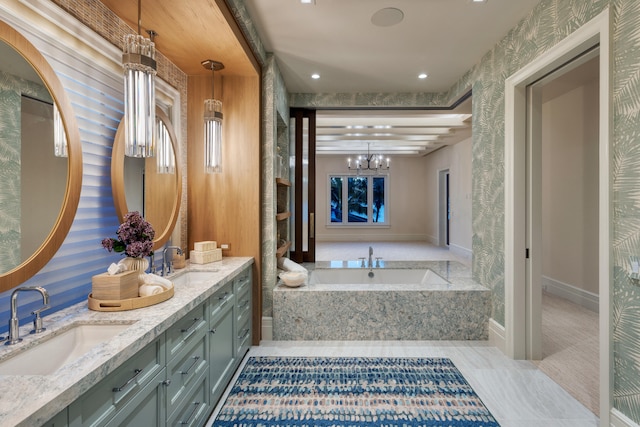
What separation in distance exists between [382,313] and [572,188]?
3292 millimetres

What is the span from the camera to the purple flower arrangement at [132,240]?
1.64 metres

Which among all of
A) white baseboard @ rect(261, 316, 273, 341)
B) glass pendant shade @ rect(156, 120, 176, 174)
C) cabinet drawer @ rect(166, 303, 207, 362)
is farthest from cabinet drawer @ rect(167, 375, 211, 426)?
glass pendant shade @ rect(156, 120, 176, 174)

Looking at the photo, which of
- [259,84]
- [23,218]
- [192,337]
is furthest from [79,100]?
[259,84]

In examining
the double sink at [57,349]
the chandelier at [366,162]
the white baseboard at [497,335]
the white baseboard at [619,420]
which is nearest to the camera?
the double sink at [57,349]

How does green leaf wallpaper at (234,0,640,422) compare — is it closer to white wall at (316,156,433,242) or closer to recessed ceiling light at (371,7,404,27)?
recessed ceiling light at (371,7,404,27)

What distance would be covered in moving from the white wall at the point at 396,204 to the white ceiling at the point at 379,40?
559cm

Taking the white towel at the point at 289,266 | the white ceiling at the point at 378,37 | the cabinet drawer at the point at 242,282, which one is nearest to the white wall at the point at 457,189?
the white ceiling at the point at 378,37

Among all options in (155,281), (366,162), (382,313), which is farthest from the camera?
(366,162)

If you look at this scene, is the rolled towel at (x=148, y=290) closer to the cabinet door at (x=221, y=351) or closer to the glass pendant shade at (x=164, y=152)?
the cabinet door at (x=221, y=351)

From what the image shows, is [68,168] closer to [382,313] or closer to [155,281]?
[155,281]

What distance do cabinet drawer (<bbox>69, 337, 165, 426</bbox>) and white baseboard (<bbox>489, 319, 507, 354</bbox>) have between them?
2.70m

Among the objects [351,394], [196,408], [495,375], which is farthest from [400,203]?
[196,408]

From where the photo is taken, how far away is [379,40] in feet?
9.30

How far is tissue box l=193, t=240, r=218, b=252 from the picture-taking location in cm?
267
